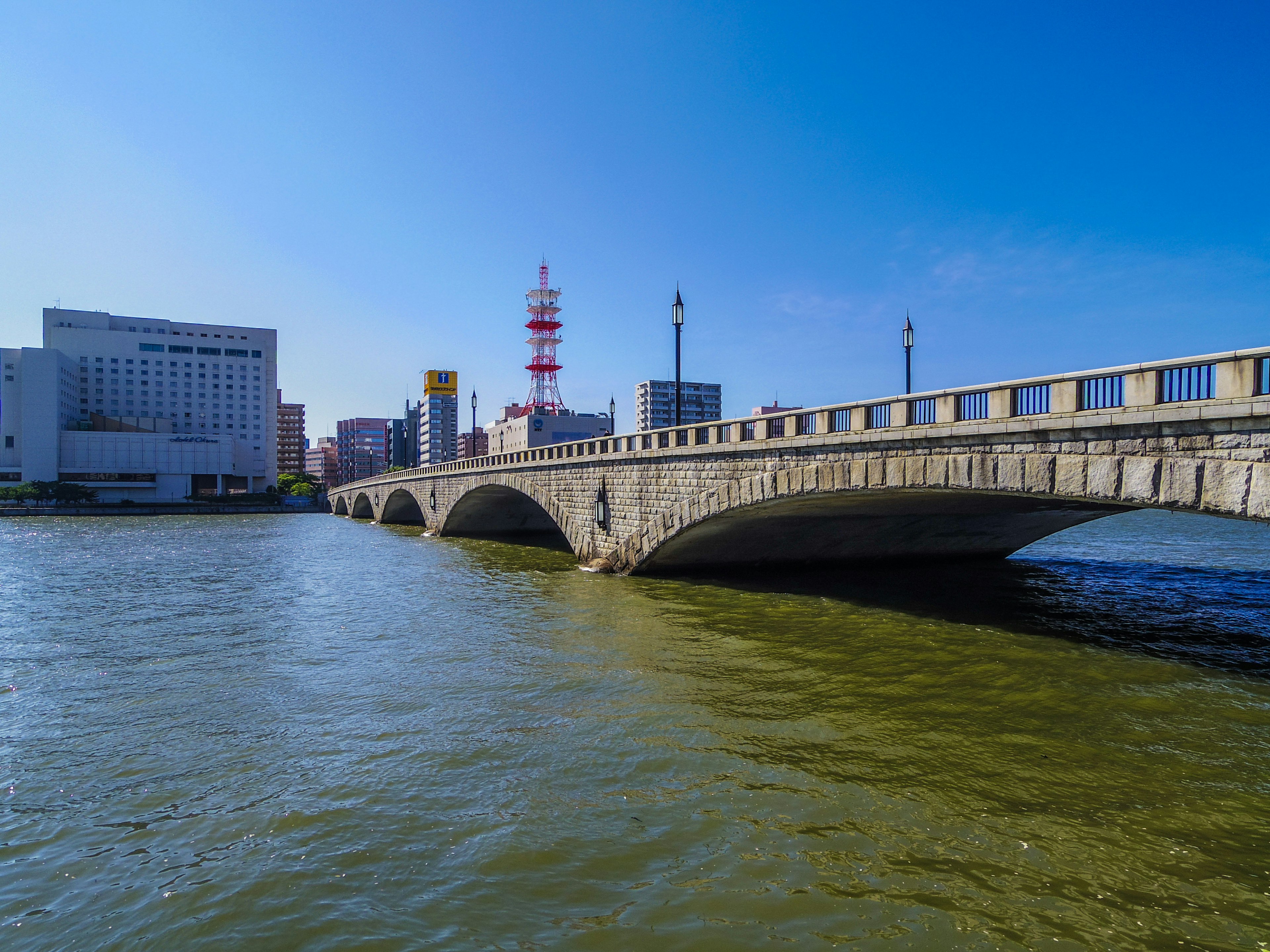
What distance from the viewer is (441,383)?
16375cm

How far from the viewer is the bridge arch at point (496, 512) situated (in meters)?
40.3

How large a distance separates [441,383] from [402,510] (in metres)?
99.5

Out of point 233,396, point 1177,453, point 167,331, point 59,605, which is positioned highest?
point 167,331

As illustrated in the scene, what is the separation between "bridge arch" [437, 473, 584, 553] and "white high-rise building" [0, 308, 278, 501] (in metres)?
90.2

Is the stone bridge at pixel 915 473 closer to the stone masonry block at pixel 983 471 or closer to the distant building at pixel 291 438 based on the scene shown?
the stone masonry block at pixel 983 471

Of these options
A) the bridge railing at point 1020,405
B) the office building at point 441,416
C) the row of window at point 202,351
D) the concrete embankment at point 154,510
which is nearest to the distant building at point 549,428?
the concrete embankment at point 154,510

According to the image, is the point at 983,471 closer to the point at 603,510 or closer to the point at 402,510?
the point at 603,510

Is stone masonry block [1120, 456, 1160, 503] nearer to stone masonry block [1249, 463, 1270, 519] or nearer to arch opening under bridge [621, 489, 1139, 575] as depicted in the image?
stone masonry block [1249, 463, 1270, 519]

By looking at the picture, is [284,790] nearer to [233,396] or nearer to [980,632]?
[980,632]

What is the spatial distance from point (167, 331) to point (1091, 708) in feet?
538

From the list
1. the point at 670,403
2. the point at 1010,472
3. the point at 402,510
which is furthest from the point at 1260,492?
the point at 670,403

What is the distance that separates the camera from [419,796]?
301 inches

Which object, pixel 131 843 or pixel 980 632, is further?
pixel 980 632

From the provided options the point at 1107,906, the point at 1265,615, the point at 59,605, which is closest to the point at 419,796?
the point at 1107,906
